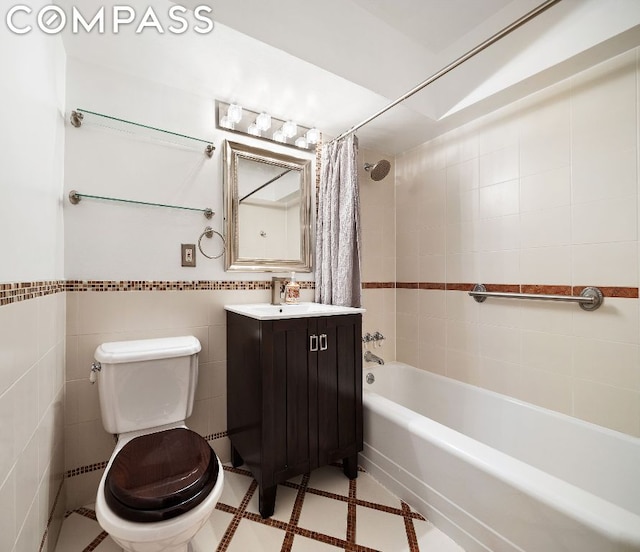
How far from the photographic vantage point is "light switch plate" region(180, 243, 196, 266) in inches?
66.3

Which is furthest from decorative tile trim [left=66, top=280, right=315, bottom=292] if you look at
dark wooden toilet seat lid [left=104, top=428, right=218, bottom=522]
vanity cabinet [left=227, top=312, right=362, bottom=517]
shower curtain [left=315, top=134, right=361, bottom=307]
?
dark wooden toilet seat lid [left=104, top=428, right=218, bottom=522]

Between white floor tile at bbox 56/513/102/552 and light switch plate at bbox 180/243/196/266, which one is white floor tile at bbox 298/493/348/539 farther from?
light switch plate at bbox 180/243/196/266

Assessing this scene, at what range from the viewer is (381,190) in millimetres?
2479

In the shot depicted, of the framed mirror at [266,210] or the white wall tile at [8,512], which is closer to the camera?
the white wall tile at [8,512]

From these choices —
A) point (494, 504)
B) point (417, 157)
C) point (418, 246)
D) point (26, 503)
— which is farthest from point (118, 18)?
point (494, 504)

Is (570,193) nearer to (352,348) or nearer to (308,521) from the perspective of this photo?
(352,348)

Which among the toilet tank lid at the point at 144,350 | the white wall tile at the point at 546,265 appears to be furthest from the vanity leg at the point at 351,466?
the white wall tile at the point at 546,265

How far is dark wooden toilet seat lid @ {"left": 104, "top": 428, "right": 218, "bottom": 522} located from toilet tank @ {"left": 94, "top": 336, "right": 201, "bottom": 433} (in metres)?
0.20

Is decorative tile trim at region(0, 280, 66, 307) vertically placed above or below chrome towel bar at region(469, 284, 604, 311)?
above

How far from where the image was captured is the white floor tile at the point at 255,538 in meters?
1.24

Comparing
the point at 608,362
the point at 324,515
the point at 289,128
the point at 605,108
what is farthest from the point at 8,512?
the point at 605,108

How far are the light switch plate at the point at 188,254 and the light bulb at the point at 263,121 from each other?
836 millimetres

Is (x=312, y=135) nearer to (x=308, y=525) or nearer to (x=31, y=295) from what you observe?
(x=31, y=295)

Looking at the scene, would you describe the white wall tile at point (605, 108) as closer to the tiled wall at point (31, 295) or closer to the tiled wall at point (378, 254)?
the tiled wall at point (378, 254)
